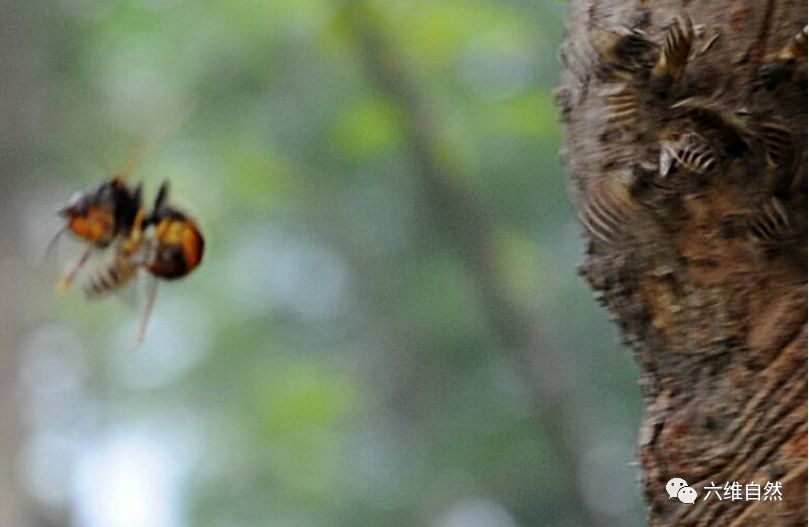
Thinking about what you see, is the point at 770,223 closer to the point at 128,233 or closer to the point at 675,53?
the point at 675,53

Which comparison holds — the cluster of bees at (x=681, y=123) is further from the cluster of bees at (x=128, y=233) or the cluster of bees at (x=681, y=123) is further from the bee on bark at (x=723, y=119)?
the cluster of bees at (x=128, y=233)

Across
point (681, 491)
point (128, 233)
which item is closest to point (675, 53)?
point (681, 491)

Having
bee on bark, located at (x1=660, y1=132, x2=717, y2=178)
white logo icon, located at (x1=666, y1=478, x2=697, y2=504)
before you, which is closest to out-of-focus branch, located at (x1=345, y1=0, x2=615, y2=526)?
white logo icon, located at (x1=666, y1=478, x2=697, y2=504)

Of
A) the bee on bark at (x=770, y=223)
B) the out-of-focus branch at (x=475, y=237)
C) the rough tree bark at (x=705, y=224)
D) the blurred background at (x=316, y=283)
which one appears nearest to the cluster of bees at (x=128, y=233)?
the blurred background at (x=316, y=283)

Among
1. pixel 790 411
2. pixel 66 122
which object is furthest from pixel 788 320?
pixel 66 122

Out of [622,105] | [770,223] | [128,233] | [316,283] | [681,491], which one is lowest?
[681,491]

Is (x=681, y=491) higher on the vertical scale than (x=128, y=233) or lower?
lower

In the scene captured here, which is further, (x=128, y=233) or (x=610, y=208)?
(x=128, y=233)
